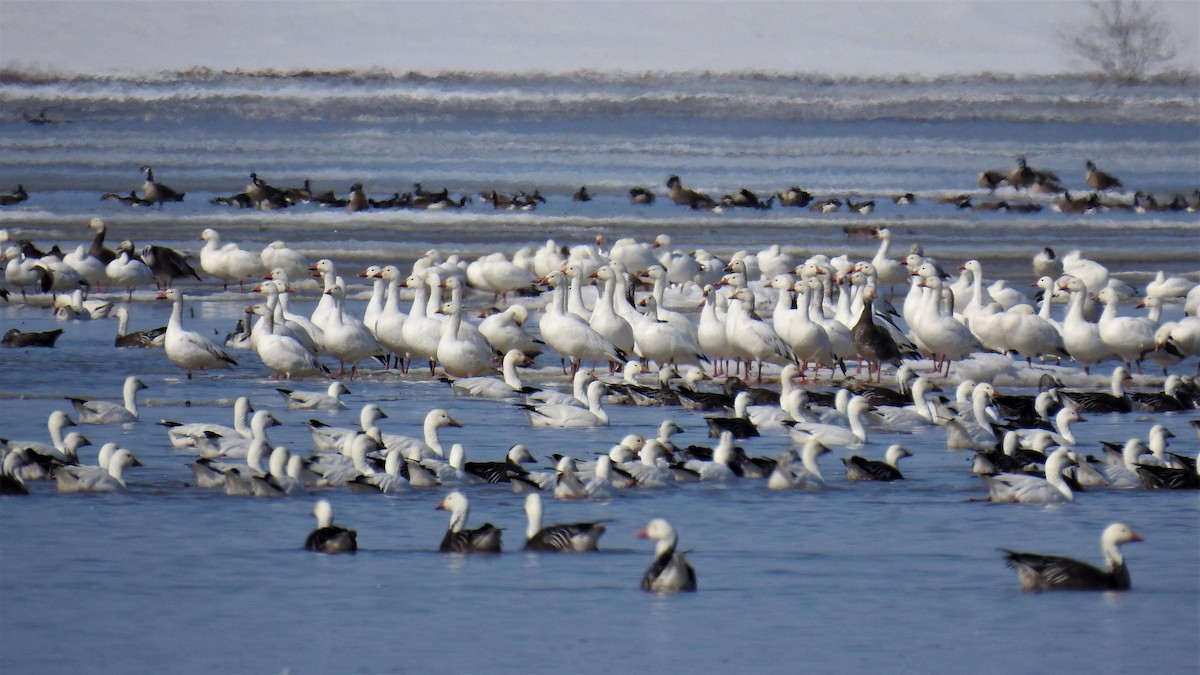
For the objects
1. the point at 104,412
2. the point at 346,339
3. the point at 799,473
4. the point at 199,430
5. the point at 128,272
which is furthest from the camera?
the point at 128,272

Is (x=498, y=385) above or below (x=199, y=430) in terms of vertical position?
below

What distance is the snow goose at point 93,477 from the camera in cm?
1077

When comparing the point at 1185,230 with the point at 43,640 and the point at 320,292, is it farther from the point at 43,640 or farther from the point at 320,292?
the point at 43,640

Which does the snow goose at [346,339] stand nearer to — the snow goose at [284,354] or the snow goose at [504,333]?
the snow goose at [284,354]

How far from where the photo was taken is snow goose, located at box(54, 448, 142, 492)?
1077cm

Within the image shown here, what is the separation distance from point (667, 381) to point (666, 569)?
6423 mm

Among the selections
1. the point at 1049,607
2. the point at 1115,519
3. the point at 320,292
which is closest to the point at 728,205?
the point at 320,292

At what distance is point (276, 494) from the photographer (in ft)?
35.7

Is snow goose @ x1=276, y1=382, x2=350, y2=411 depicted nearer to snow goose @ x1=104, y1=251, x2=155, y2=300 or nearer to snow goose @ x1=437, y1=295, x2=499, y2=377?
snow goose @ x1=437, y1=295, x2=499, y2=377

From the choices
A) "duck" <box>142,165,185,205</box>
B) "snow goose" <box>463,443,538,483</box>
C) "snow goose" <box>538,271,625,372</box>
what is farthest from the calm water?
"duck" <box>142,165,185,205</box>

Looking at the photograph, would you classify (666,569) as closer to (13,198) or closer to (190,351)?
(190,351)

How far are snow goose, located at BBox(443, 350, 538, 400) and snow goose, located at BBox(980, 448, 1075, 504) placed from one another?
465cm

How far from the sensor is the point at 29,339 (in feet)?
57.5

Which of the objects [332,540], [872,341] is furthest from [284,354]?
[332,540]
